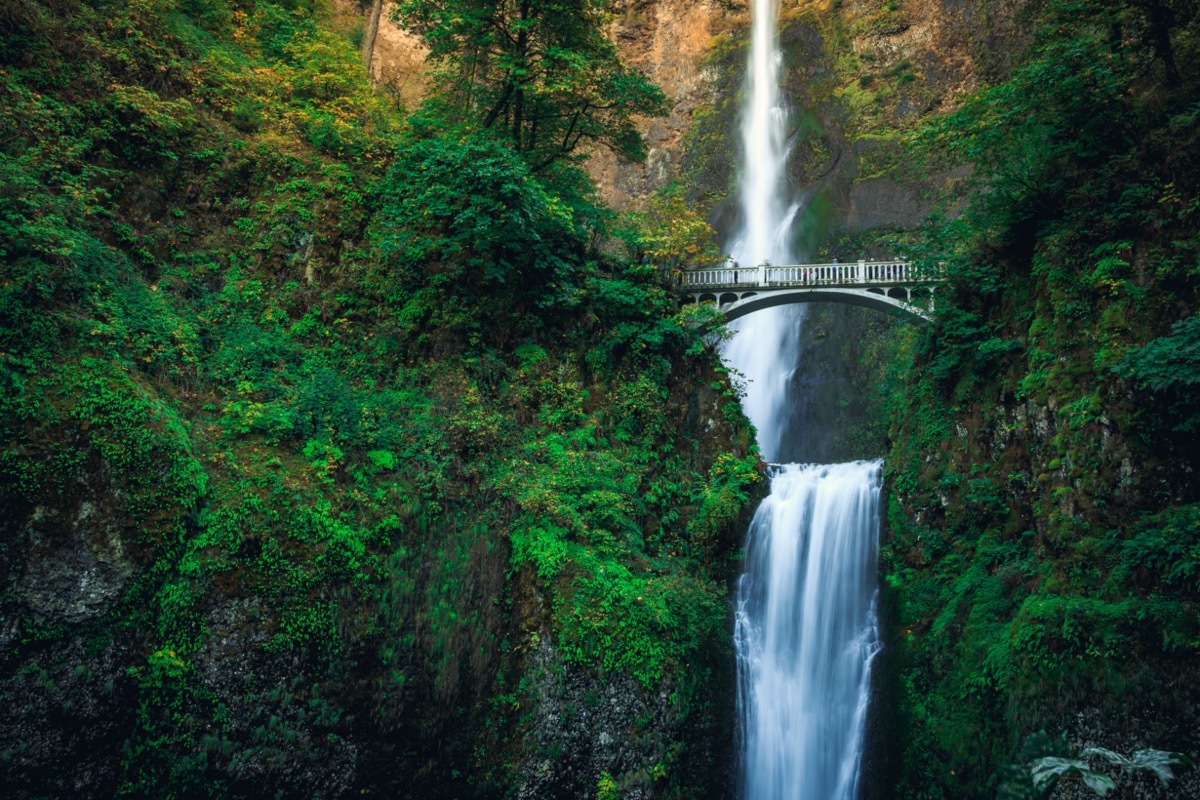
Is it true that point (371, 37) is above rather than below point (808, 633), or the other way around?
above

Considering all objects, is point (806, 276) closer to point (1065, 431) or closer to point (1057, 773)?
point (1065, 431)

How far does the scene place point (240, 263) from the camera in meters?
12.1

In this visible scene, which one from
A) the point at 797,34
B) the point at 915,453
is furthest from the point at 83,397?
the point at 797,34

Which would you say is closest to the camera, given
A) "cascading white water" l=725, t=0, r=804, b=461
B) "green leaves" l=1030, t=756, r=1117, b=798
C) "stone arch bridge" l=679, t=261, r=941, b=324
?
"green leaves" l=1030, t=756, r=1117, b=798

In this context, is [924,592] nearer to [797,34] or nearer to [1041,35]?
[1041,35]

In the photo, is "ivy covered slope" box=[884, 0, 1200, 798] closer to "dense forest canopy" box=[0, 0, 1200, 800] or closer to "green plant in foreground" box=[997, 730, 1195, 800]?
"dense forest canopy" box=[0, 0, 1200, 800]

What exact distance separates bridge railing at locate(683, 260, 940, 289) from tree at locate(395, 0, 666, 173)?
4.34 metres

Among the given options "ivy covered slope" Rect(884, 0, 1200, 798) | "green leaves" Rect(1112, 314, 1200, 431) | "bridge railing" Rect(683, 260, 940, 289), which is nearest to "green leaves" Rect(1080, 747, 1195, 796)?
"ivy covered slope" Rect(884, 0, 1200, 798)

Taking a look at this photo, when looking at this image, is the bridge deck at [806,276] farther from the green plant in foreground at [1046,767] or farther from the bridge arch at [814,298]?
the green plant in foreground at [1046,767]

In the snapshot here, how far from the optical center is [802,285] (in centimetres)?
1911

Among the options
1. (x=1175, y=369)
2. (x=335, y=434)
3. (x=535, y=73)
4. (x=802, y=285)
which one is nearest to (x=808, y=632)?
(x=1175, y=369)

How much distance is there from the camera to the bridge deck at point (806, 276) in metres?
18.4

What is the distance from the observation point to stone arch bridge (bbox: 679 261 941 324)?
18.4m

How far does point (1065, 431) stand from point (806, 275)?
10.1 m
